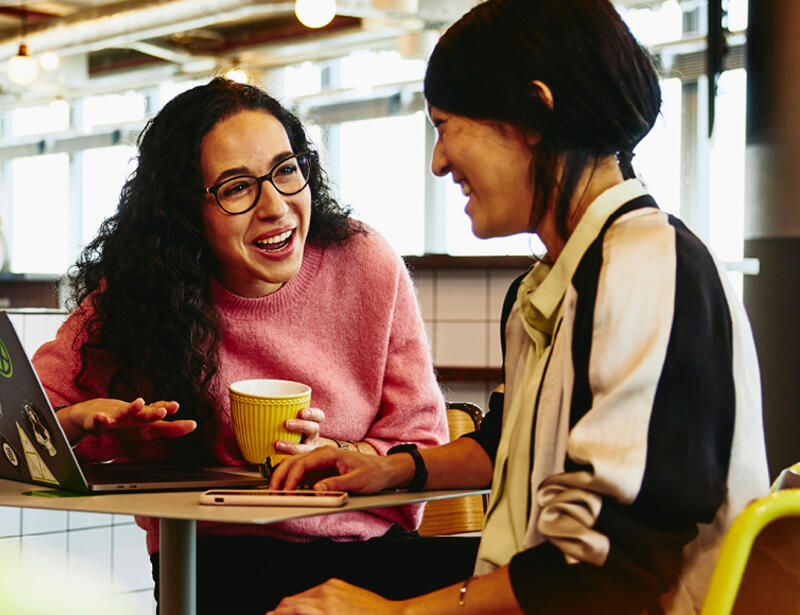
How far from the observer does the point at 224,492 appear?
1.09 metres

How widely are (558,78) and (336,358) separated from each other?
2.60ft

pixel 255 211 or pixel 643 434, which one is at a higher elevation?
pixel 255 211

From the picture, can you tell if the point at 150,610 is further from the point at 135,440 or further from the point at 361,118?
the point at 361,118

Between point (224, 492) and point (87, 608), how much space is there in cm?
191

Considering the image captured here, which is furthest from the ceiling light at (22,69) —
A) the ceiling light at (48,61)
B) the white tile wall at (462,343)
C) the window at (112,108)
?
the white tile wall at (462,343)

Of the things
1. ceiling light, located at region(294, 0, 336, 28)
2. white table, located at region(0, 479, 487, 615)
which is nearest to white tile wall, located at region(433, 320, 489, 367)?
ceiling light, located at region(294, 0, 336, 28)

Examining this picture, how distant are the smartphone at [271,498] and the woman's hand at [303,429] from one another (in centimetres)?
20

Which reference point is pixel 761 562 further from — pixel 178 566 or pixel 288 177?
pixel 288 177

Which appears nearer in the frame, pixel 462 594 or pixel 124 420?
pixel 462 594

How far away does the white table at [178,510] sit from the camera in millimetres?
980

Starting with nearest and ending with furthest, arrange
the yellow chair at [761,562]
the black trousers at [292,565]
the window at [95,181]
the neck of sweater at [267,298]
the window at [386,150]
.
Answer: the yellow chair at [761,562]
the black trousers at [292,565]
the neck of sweater at [267,298]
the window at [386,150]
the window at [95,181]

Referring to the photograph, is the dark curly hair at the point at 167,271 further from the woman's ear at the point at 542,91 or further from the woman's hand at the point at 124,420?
the woman's ear at the point at 542,91

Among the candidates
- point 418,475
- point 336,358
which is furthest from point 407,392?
point 418,475

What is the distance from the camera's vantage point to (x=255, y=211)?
4.99 ft
